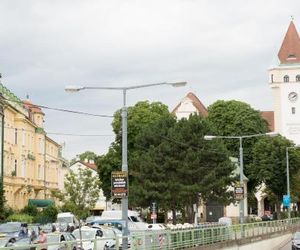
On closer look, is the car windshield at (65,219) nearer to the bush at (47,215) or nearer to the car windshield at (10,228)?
the bush at (47,215)

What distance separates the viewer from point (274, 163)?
88250 millimetres

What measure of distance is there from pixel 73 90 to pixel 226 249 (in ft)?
45.7

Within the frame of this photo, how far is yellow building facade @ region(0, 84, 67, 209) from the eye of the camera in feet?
226

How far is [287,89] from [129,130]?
191 feet

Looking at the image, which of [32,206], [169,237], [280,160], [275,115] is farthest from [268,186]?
[169,237]

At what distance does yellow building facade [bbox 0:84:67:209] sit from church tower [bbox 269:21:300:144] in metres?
57.0

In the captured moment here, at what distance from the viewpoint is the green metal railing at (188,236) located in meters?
27.2

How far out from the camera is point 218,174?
65.3 metres

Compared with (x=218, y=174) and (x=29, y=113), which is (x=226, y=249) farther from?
(x=29, y=113)

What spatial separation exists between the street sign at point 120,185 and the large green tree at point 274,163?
6268cm

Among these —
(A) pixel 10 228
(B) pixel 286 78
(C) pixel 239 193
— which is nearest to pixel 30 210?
(A) pixel 10 228

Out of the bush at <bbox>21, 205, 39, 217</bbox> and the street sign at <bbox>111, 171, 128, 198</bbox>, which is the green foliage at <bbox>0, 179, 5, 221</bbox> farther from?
the street sign at <bbox>111, 171, 128, 198</bbox>

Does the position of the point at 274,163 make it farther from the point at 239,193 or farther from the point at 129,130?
the point at 239,193

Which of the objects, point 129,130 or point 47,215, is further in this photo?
point 129,130
